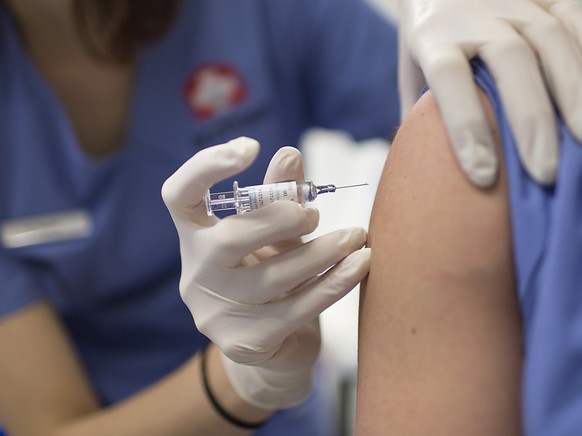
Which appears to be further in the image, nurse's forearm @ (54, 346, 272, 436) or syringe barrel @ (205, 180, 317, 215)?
nurse's forearm @ (54, 346, 272, 436)

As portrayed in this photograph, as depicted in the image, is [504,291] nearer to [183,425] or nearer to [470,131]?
[470,131]

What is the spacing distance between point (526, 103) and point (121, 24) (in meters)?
0.80

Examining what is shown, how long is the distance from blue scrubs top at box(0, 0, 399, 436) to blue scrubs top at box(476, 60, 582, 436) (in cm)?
68

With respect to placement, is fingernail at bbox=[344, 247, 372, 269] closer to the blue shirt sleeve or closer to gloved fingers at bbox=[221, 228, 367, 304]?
gloved fingers at bbox=[221, 228, 367, 304]

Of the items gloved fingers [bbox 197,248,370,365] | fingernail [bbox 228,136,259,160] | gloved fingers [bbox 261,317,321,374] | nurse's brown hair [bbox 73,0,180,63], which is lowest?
gloved fingers [bbox 261,317,321,374]

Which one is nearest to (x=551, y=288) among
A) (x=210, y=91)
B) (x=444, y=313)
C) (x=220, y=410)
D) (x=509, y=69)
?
(x=444, y=313)

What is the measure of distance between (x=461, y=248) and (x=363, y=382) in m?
0.18

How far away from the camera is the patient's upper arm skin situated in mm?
709

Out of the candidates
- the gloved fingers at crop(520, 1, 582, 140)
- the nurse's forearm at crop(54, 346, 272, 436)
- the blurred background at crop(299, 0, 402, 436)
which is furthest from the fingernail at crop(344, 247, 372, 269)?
the blurred background at crop(299, 0, 402, 436)

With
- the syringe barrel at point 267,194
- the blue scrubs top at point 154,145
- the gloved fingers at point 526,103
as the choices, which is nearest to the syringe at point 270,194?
the syringe barrel at point 267,194

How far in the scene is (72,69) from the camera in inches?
51.9

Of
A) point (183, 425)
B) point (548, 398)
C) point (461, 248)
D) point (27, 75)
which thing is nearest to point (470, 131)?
point (461, 248)

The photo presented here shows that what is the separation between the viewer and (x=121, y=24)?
1.26m

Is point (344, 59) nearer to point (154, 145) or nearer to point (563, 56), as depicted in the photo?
point (154, 145)
